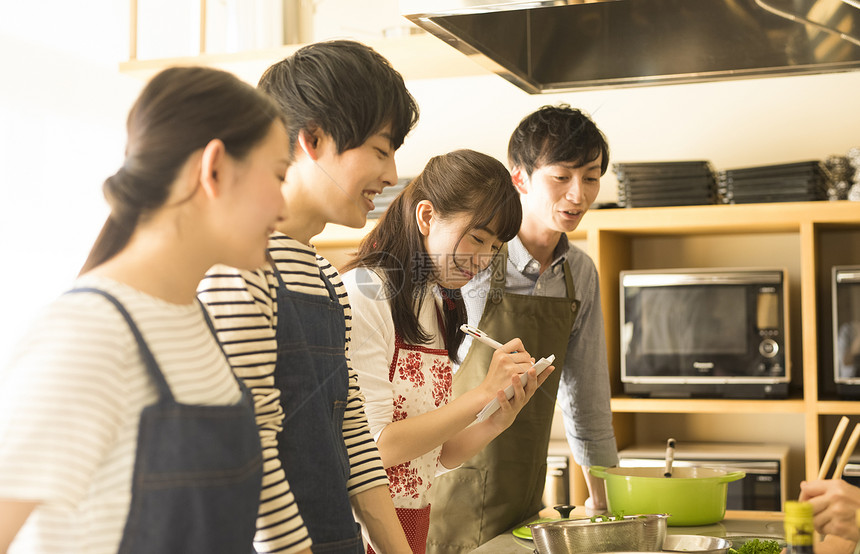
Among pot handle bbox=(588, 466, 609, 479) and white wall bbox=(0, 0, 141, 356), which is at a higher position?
white wall bbox=(0, 0, 141, 356)

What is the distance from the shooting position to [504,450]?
1385mm

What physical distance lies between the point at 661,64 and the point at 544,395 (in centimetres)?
59

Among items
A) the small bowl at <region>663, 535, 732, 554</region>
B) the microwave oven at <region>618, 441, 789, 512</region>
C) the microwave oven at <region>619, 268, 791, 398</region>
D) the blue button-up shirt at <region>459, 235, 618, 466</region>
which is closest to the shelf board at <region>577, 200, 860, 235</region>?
the microwave oven at <region>619, 268, 791, 398</region>

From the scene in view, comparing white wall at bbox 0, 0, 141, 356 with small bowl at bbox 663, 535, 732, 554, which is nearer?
small bowl at bbox 663, 535, 732, 554

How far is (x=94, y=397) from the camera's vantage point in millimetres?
511

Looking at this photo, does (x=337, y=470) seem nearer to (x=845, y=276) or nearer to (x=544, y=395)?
(x=544, y=395)

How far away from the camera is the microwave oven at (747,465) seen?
2.06 m

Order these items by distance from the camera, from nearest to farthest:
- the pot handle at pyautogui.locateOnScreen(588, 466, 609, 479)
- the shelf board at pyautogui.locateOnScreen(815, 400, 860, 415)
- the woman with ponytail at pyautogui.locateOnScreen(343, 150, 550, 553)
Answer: the woman with ponytail at pyautogui.locateOnScreen(343, 150, 550, 553)
the pot handle at pyautogui.locateOnScreen(588, 466, 609, 479)
the shelf board at pyautogui.locateOnScreen(815, 400, 860, 415)

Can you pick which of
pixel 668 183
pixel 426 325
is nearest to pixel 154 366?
pixel 426 325

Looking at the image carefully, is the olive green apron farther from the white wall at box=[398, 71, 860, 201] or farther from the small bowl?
the white wall at box=[398, 71, 860, 201]

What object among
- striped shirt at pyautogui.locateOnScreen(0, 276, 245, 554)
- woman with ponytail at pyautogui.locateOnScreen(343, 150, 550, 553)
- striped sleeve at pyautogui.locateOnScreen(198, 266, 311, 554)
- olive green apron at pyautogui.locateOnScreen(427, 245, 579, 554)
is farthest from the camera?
olive green apron at pyautogui.locateOnScreen(427, 245, 579, 554)

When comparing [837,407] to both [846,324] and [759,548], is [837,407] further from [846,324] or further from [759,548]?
[759,548]

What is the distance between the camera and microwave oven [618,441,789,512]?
2059 mm

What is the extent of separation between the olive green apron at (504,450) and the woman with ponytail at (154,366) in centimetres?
73
